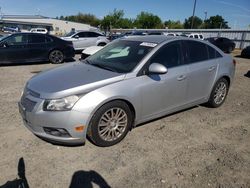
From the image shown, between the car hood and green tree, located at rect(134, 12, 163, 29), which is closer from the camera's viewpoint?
the car hood

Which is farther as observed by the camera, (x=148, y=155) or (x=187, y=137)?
(x=187, y=137)

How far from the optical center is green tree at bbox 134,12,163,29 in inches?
3337

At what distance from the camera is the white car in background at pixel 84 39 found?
15397 mm

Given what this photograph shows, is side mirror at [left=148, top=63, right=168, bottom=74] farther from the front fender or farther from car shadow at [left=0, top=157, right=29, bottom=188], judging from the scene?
car shadow at [left=0, top=157, right=29, bottom=188]

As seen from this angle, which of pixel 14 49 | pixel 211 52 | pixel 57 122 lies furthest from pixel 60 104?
pixel 14 49

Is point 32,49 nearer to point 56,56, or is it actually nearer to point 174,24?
point 56,56

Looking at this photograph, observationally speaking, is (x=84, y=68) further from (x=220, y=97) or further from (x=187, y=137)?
(x=220, y=97)

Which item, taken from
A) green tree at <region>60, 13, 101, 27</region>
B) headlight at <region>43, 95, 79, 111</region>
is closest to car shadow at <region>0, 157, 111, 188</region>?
headlight at <region>43, 95, 79, 111</region>

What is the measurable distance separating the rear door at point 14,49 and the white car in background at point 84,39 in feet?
16.2

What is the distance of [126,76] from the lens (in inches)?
146

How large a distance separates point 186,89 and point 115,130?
162cm

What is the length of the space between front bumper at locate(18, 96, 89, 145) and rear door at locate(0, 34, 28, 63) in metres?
7.69

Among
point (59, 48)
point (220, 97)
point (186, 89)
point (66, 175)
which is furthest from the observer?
point (59, 48)

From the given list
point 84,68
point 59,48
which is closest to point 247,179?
point 84,68
